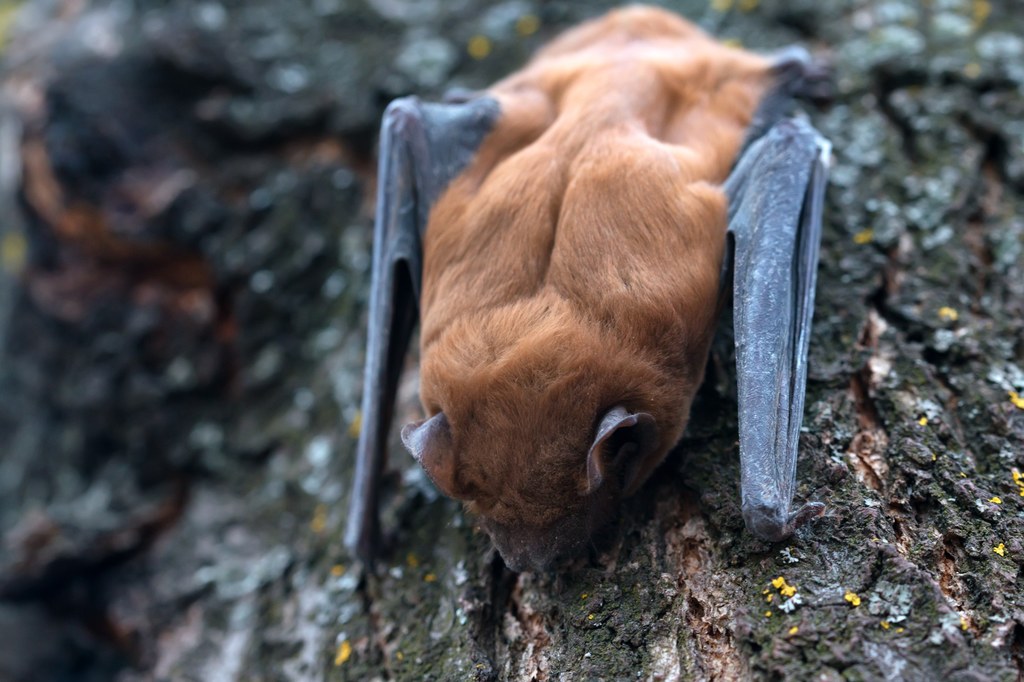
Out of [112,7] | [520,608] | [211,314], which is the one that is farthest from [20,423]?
[520,608]

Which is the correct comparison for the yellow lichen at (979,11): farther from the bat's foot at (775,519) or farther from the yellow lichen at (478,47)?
the bat's foot at (775,519)

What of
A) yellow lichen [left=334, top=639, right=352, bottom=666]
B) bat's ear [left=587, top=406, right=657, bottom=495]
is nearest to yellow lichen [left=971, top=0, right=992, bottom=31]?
bat's ear [left=587, top=406, right=657, bottom=495]

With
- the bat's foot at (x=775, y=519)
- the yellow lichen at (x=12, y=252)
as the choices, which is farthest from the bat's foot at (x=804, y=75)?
the yellow lichen at (x=12, y=252)

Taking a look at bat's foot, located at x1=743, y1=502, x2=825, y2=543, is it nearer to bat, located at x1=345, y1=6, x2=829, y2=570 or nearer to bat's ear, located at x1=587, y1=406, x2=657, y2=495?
bat, located at x1=345, y1=6, x2=829, y2=570

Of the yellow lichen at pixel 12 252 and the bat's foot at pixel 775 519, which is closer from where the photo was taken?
the bat's foot at pixel 775 519

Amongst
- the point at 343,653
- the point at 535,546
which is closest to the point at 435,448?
the point at 535,546

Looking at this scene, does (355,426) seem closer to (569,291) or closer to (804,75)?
(569,291)

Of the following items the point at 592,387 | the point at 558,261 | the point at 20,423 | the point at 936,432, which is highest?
the point at 558,261

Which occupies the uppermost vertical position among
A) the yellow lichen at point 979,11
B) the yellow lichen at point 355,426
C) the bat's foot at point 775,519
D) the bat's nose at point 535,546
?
the yellow lichen at point 979,11

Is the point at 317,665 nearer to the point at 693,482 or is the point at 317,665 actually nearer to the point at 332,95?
the point at 693,482
